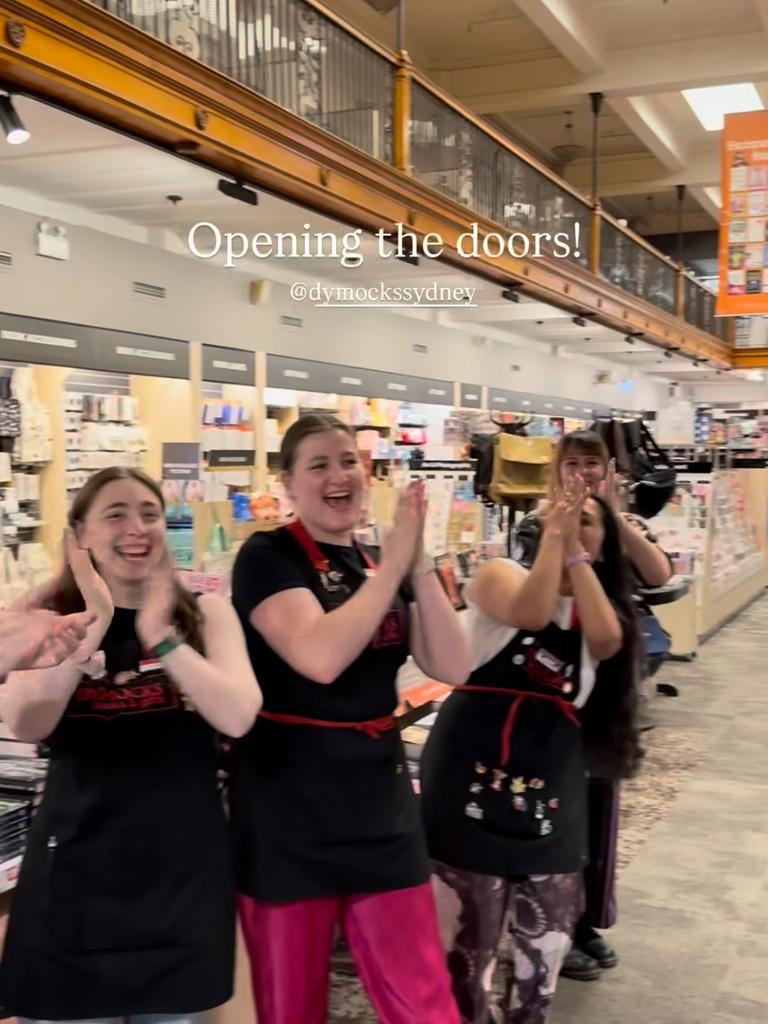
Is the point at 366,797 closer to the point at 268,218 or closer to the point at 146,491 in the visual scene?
the point at 146,491

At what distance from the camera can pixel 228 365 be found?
9.12 meters

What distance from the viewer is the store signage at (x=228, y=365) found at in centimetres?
887

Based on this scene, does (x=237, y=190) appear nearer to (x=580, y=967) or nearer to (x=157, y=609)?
(x=580, y=967)

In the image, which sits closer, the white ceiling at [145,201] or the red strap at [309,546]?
the red strap at [309,546]

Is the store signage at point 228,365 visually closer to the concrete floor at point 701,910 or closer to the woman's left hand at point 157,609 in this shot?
the concrete floor at point 701,910

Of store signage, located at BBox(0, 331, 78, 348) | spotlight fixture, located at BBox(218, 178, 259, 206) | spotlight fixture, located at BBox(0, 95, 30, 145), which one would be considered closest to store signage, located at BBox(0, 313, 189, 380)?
store signage, located at BBox(0, 331, 78, 348)

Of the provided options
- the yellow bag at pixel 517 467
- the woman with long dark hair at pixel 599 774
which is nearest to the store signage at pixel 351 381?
the yellow bag at pixel 517 467

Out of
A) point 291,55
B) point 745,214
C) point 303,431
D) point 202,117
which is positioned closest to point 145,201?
point 291,55

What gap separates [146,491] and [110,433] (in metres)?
6.36

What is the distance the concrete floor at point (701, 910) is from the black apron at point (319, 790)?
1.59 metres

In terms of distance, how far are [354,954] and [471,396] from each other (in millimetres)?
12002

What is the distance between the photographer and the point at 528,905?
7.99ft

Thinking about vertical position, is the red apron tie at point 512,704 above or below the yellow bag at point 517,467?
below

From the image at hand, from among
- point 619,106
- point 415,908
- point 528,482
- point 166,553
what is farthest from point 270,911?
point 619,106
